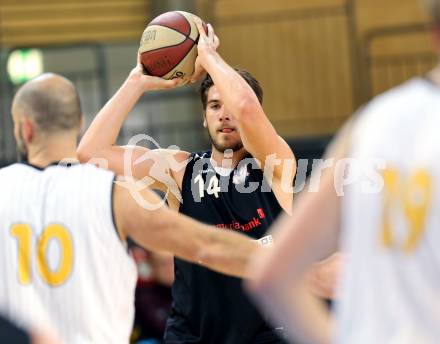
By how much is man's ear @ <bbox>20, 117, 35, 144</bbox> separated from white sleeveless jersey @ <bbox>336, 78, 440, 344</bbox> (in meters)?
1.70

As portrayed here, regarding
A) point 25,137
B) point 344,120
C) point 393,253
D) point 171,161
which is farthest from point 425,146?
point 344,120

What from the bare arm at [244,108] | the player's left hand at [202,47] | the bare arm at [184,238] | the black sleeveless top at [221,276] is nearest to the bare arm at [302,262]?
the bare arm at [184,238]

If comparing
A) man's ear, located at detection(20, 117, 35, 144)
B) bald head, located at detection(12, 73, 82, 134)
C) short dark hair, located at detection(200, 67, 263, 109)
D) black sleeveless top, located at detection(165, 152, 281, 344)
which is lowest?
black sleeveless top, located at detection(165, 152, 281, 344)

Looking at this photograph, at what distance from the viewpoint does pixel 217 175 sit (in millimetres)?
5469

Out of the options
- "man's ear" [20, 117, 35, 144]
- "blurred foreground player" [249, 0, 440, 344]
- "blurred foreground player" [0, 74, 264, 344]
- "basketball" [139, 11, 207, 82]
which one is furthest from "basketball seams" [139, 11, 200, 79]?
"blurred foreground player" [249, 0, 440, 344]

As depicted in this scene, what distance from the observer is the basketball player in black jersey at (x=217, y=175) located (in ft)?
16.7

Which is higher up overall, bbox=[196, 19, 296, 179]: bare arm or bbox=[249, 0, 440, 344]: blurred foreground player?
bbox=[196, 19, 296, 179]: bare arm

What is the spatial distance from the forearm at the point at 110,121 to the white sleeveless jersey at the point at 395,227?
9.83ft

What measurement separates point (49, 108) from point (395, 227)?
185 cm

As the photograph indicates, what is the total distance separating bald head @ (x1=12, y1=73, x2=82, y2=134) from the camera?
12.3ft

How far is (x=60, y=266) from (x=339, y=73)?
30.5 ft

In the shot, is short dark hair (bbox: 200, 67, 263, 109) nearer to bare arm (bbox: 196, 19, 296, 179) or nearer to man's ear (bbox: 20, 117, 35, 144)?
bare arm (bbox: 196, 19, 296, 179)

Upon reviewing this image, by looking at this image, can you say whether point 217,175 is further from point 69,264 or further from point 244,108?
point 69,264

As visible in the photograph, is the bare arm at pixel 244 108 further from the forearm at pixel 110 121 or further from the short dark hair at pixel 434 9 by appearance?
the short dark hair at pixel 434 9
